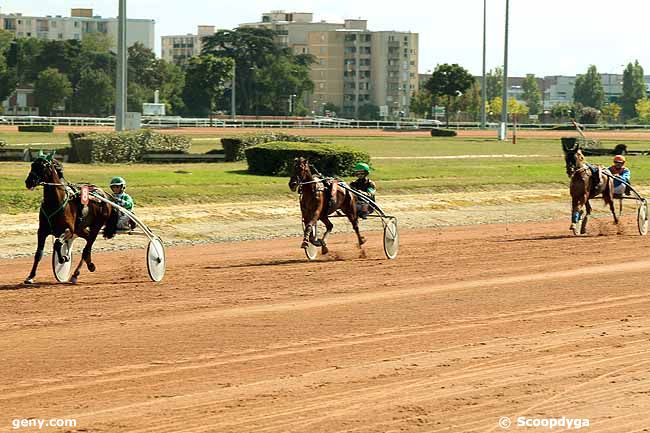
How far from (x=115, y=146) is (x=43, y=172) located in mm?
20445

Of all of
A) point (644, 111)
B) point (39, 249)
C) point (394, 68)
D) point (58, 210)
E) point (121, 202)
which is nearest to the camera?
point (58, 210)

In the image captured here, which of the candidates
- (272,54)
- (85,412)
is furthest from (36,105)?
(85,412)

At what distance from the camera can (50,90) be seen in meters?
101

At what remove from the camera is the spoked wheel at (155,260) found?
14328 millimetres

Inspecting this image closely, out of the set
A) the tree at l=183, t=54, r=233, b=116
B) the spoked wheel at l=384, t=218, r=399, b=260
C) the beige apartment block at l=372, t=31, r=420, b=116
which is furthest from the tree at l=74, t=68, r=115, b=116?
the spoked wheel at l=384, t=218, r=399, b=260

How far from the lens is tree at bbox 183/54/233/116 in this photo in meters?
98.0

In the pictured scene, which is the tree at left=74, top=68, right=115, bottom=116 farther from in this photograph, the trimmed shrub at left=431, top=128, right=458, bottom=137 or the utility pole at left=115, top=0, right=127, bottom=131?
the utility pole at left=115, top=0, right=127, bottom=131

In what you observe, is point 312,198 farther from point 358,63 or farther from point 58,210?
point 358,63

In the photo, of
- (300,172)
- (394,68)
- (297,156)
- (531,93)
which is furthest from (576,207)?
(531,93)

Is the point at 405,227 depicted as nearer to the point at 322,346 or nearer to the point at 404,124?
the point at 322,346

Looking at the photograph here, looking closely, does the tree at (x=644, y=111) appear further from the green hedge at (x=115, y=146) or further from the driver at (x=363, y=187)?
the driver at (x=363, y=187)

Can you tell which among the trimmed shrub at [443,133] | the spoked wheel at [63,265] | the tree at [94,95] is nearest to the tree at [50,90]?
the tree at [94,95]

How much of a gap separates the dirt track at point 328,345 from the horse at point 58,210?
1.77 ft

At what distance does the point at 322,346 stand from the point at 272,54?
11191 centimetres
